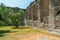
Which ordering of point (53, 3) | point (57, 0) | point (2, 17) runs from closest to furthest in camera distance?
1. point (2, 17)
2. point (53, 3)
3. point (57, 0)

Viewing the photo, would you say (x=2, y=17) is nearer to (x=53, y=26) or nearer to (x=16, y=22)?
(x=53, y=26)

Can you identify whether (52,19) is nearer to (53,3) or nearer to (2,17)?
(53,3)

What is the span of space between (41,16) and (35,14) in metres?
8.75

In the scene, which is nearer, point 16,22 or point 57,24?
point 57,24

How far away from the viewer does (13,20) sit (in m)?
29.2

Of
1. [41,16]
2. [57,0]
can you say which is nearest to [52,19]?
[57,0]

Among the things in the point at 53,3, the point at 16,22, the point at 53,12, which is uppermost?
the point at 53,3

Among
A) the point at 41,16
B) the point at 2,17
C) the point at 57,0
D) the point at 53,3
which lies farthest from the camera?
the point at 41,16

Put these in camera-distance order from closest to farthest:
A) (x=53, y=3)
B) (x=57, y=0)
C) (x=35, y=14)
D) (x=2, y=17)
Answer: (x=2, y=17), (x=53, y=3), (x=57, y=0), (x=35, y=14)

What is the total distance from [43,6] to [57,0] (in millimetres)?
6747

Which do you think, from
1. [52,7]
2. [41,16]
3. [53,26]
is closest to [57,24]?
[53,26]

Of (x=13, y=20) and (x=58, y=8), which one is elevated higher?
(x=58, y=8)

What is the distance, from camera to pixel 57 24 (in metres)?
19.8

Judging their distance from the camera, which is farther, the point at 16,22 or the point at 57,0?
the point at 16,22
